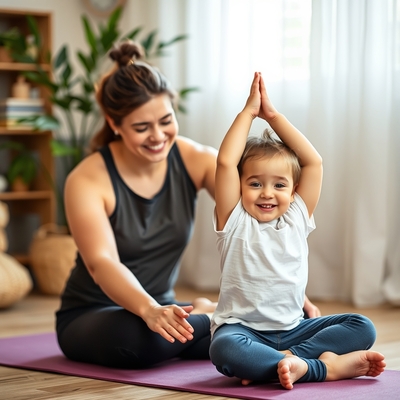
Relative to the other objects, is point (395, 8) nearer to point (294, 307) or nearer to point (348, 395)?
point (294, 307)

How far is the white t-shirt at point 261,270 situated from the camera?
175 cm

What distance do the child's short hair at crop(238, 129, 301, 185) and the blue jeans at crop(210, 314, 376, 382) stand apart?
0.35 m

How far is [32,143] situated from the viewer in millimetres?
4086

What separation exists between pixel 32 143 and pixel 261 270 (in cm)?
259

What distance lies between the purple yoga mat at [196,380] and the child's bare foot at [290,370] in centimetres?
2

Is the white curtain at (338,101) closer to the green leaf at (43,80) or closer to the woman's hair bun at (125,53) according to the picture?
the green leaf at (43,80)

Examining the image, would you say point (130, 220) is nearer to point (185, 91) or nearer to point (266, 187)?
point (266, 187)

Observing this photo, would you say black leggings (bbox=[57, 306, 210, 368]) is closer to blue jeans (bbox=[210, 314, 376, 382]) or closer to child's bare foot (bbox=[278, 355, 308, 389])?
blue jeans (bbox=[210, 314, 376, 382])

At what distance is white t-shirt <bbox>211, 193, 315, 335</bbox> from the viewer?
1.75 meters

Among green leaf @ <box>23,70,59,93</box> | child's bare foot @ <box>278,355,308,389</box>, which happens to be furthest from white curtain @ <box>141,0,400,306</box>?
child's bare foot @ <box>278,355,308,389</box>

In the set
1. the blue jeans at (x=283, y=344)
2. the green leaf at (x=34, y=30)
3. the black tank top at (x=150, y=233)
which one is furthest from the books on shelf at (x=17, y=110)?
the blue jeans at (x=283, y=344)

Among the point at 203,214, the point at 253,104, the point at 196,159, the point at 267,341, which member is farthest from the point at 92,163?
the point at 203,214

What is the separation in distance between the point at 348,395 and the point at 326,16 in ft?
6.42

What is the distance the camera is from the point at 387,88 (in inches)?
120
